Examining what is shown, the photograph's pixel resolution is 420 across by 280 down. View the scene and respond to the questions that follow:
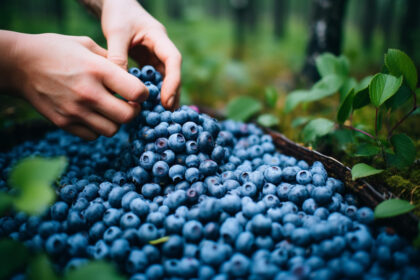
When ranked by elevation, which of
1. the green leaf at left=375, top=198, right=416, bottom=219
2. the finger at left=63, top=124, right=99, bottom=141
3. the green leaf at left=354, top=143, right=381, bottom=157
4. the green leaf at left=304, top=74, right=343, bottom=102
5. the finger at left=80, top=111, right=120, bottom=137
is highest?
the green leaf at left=304, top=74, right=343, bottom=102

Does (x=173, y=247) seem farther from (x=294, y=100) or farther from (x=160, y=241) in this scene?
(x=294, y=100)

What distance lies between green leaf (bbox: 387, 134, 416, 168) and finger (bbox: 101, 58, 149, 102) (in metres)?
1.38

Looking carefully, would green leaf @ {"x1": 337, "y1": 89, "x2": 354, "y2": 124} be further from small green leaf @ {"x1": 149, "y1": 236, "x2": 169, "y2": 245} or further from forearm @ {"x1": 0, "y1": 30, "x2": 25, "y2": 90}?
forearm @ {"x1": 0, "y1": 30, "x2": 25, "y2": 90}

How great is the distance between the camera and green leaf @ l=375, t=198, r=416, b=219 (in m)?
1.01

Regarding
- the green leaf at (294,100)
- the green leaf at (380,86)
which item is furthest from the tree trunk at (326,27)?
the green leaf at (380,86)

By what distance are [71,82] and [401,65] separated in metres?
1.67

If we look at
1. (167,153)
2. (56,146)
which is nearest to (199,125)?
(167,153)

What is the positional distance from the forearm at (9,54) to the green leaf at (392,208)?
5.96 ft

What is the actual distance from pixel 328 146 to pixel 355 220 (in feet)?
2.64

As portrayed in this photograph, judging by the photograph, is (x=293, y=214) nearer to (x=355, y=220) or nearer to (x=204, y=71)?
(x=355, y=220)

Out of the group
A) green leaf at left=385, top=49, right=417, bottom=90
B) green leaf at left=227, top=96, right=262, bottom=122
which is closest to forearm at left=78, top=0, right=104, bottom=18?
green leaf at left=227, top=96, right=262, bottom=122

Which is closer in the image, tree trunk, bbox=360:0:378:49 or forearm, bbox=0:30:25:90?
forearm, bbox=0:30:25:90

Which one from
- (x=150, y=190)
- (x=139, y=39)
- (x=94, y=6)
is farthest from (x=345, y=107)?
(x=94, y=6)

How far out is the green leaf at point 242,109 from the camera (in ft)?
7.34
